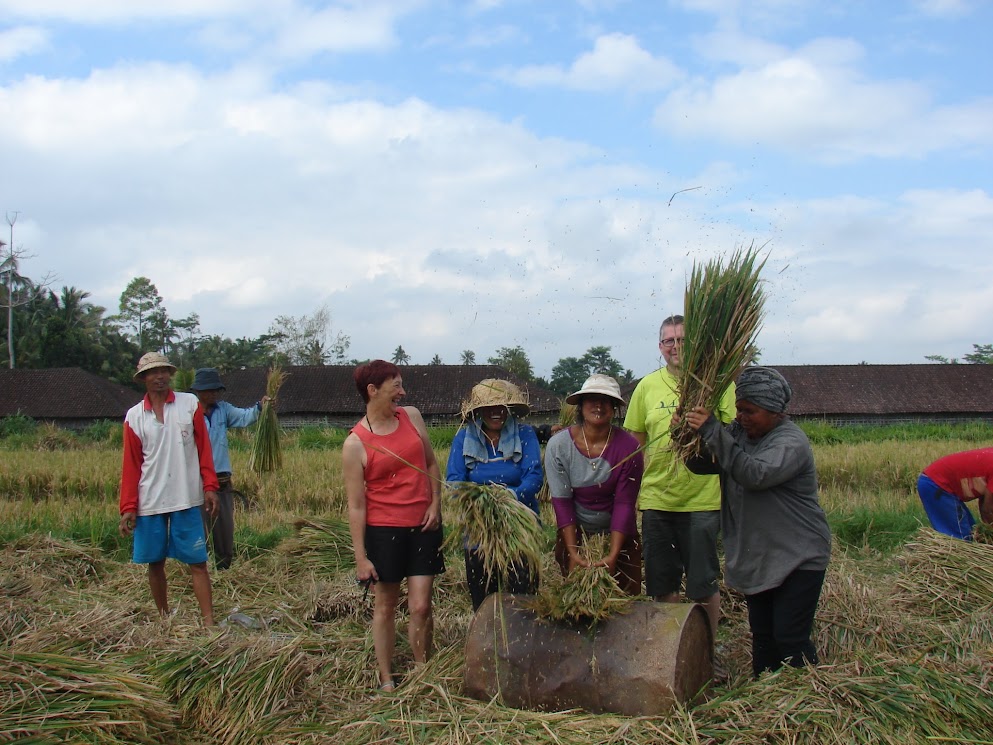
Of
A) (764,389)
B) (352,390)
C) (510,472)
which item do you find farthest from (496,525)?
(352,390)

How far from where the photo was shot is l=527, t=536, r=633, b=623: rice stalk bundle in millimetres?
3414

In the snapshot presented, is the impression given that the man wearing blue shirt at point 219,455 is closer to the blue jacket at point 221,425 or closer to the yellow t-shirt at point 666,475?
the blue jacket at point 221,425

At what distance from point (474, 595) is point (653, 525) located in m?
0.98

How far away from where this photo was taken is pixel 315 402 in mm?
29375

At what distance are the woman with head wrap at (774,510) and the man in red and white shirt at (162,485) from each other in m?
2.95

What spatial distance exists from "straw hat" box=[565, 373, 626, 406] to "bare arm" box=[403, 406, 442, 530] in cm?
78

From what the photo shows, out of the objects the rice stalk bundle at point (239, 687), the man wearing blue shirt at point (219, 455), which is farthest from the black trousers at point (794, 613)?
the man wearing blue shirt at point (219, 455)

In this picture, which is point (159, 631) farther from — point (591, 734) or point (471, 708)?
point (591, 734)

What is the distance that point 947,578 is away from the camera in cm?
520

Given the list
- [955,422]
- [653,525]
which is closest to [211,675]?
[653,525]

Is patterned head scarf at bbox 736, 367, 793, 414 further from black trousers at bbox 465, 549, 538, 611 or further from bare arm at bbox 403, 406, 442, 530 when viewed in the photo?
bare arm at bbox 403, 406, 442, 530

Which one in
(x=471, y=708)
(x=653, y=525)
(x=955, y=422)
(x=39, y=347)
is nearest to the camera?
(x=471, y=708)

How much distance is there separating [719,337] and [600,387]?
2.15 ft

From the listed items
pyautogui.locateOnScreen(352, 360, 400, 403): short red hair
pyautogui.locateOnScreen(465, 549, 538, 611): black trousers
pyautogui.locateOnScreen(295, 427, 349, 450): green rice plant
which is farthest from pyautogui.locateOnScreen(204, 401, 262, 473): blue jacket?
pyautogui.locateOnScreen(295, 427, 349, 450): green rice plant
